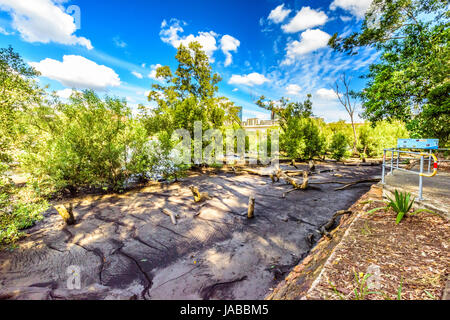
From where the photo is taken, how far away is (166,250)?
4.85 metres

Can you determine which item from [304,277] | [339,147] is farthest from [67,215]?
[339,147]

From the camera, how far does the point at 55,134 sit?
30.2 feet

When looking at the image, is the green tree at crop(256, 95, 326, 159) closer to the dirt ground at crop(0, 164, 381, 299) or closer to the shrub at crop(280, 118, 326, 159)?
the shrub at crop(280, 118, 326, 159)

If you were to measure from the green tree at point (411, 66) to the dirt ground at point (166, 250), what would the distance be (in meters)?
6.09

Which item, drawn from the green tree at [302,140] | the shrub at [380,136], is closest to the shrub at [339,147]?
the green tree at [302,140]

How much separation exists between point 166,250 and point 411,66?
45.2 feet

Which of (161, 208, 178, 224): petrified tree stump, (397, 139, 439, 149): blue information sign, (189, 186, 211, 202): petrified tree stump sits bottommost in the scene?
(161, 208, 178, 224): petrified tree stump

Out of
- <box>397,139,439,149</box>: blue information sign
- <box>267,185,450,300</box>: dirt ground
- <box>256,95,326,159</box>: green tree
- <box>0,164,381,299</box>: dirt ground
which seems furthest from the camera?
<box>256,95,326,159</box>: green tree

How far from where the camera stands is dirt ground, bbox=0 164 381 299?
353 centimetres

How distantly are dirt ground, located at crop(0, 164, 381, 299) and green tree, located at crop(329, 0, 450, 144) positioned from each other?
609 cm

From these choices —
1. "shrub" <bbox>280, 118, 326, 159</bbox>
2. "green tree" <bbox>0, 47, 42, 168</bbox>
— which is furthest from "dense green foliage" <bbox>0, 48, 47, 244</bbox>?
"shrub" <bbox>280, 118, 326, 159</bbox>

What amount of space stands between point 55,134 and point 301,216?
12947 millimetres
